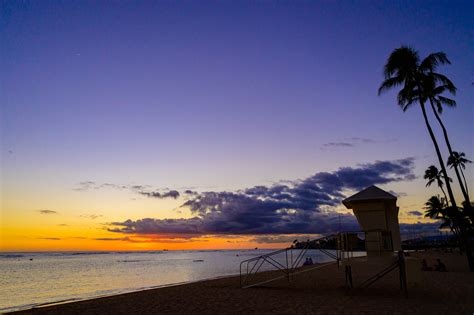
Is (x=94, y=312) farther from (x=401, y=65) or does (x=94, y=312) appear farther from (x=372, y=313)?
(x=401, y=65)

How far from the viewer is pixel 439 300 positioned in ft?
37.0

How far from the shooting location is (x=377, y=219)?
12617mm

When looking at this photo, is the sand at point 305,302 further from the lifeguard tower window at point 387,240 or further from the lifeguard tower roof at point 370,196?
the lifeguard tower roof at point 370,196

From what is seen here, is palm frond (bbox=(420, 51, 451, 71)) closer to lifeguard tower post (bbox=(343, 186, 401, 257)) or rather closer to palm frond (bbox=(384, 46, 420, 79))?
palm frond (bbox=(384, 46, 420, 79))

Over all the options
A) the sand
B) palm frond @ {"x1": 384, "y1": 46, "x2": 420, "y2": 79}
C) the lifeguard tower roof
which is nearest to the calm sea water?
the sand

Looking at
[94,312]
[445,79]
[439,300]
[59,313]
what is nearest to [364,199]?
[439,300]

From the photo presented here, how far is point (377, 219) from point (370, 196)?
832 mm

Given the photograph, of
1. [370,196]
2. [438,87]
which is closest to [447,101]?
[438,87]

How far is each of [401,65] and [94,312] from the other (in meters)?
19.6

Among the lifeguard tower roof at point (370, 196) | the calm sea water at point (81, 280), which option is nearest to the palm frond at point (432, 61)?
the lifeguard tower roof at point (370, 196)

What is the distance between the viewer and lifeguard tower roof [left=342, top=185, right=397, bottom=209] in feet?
40.8

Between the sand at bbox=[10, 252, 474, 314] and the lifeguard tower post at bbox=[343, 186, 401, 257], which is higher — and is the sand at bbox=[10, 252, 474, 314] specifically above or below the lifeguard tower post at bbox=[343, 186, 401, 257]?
below

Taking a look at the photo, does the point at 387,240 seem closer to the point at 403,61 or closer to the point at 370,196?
the point at 370,196

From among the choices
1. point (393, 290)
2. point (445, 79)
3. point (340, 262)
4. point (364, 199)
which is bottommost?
point (393, 290)
